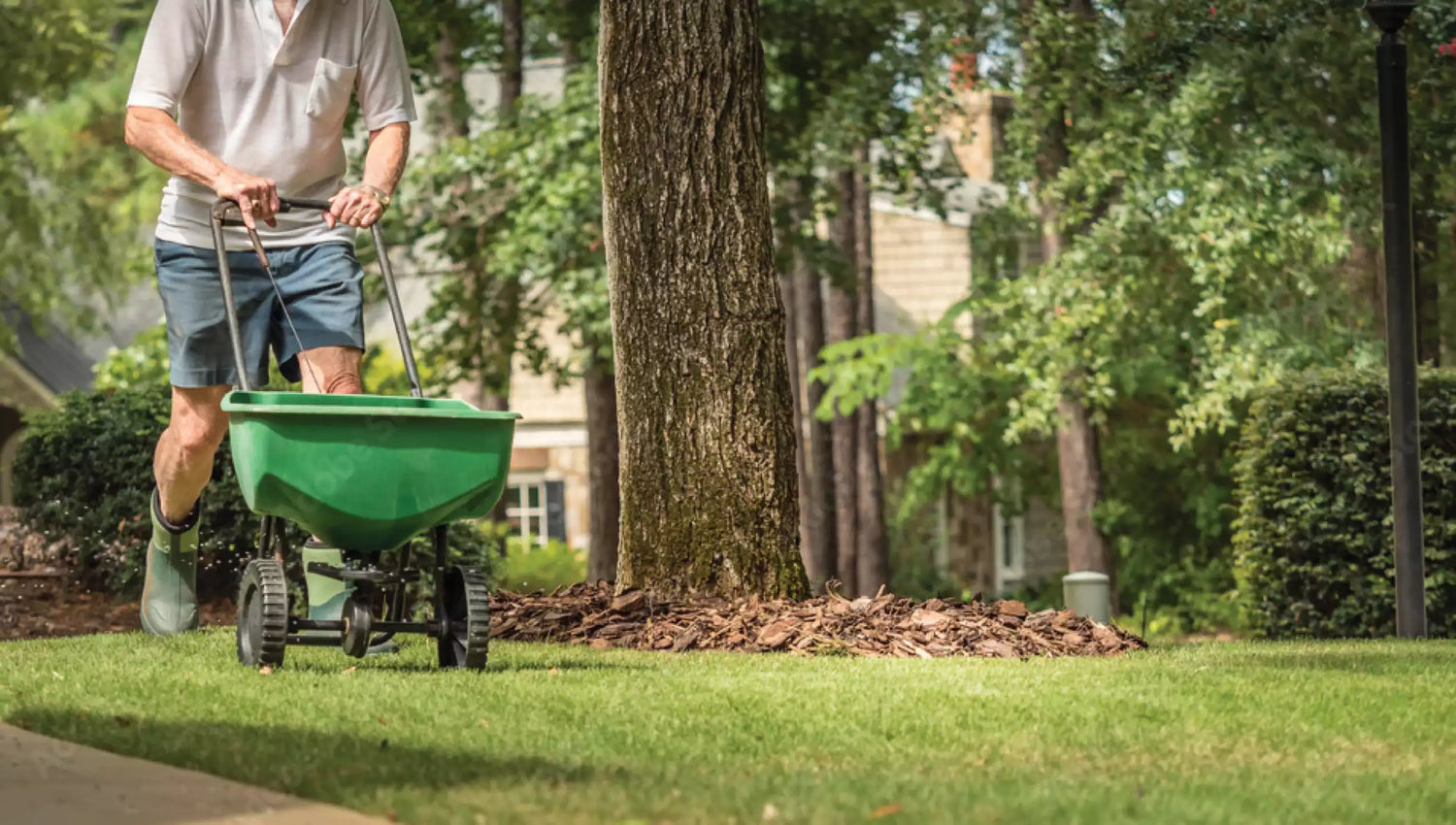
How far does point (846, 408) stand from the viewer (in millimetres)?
19688

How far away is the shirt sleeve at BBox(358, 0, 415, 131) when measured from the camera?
6.07 m

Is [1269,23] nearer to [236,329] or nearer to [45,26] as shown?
[236,329]

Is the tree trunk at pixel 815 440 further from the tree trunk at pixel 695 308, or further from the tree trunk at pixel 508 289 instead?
the tree trunk at pixel 695 308

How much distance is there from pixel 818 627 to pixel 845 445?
52.8 feet

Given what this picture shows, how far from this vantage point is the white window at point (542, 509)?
2770cm

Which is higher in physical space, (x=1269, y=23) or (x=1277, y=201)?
(x=1269, y=23)

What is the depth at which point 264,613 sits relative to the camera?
5.21 meters

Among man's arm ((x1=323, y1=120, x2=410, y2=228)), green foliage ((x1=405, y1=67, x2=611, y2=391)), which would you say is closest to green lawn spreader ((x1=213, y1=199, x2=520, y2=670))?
man's arm ((x1=323, y1=120, x2=410, y2=228))

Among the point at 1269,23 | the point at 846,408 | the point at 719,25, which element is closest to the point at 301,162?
the point at 719,25

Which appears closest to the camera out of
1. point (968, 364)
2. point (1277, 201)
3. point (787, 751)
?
point (787, 751)

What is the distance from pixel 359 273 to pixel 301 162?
409mm

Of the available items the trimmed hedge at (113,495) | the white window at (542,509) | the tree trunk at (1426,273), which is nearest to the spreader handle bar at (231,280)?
the trimmed hedge at (113,495)

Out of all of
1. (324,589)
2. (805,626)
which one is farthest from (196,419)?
(805,626)

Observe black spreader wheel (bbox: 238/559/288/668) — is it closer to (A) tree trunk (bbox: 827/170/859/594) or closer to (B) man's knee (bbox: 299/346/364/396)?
(B) man's knee (bbox: 299/346/364/396)
